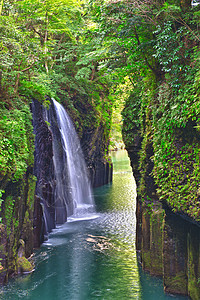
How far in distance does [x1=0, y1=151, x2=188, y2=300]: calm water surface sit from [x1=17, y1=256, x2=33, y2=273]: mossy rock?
0.80 feet

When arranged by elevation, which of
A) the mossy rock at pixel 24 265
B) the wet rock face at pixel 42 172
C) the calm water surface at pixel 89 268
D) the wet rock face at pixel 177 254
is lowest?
the calm water surface at pixel 89 268

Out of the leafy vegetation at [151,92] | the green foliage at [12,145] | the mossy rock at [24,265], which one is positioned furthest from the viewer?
the mossy rock at [24,265]

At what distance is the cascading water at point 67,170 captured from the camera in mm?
17266

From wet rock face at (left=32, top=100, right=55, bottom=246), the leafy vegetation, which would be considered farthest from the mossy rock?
the leafy vegetation

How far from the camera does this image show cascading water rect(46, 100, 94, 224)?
17266 millimetres

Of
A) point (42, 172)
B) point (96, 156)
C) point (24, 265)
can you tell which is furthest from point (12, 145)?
point (96, 156)

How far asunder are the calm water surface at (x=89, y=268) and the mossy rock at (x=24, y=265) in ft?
0.80

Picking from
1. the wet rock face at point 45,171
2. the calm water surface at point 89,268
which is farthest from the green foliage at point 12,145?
the calm water surface at point 89,268

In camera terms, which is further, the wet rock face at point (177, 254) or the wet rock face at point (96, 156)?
the wet rock face at point (96, 156)

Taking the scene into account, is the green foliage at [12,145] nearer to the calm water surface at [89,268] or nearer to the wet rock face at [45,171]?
the wet rock face at [45,171]

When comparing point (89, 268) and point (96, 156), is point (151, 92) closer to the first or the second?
point (89, 268)

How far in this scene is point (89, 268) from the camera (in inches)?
429

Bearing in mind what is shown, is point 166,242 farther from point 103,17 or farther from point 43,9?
point 43,9

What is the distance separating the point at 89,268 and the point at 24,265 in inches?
88.7
